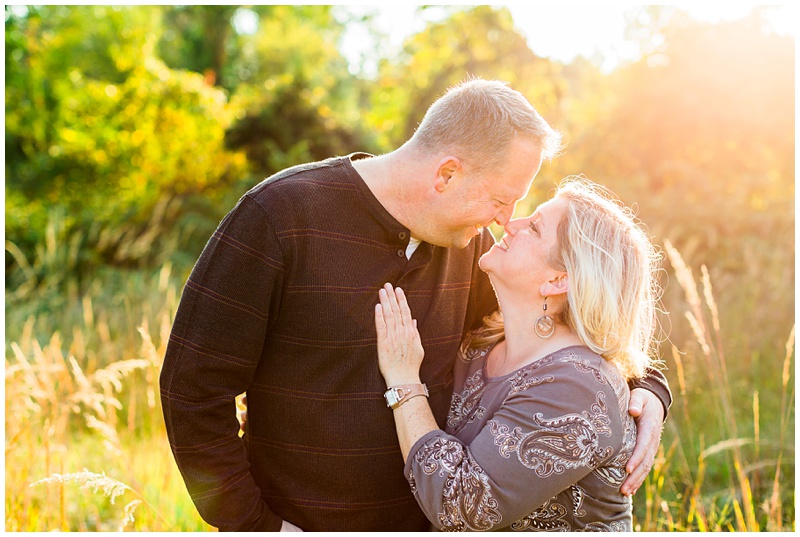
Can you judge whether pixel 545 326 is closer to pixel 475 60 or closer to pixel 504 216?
pixel 504 216

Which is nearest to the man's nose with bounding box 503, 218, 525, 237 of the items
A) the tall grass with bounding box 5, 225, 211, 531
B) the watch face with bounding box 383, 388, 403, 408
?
the watch face with bounding box 383, 388, 403, 408

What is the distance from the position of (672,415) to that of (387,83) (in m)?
11.3

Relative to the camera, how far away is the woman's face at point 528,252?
2373mm

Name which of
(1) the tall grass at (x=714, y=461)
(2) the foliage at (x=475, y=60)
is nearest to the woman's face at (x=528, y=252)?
(1) the tall grass at (x=714, y=461)

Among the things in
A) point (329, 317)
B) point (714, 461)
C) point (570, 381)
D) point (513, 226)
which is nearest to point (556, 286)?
point (513, 226)

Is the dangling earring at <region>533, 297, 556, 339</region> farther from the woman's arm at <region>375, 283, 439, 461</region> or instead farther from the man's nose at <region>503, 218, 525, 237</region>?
the woman's arm at <region>375, 283, 439, 461</region>

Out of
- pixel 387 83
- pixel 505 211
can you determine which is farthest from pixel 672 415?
pixel 387 83

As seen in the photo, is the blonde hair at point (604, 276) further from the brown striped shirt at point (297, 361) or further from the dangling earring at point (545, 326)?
the brown striped shirt at point (297, 361)

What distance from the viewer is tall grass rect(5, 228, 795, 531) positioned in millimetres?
3145

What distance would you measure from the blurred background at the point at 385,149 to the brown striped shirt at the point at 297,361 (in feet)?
3.11

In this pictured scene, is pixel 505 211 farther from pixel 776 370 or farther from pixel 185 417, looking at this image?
pixel 776 370

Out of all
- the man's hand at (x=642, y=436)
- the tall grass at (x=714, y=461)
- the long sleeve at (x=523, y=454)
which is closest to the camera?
the long sleeve at (x=523, y=454)

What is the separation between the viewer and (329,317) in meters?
2.28

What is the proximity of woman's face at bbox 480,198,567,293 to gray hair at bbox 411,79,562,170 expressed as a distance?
232 millimetres
